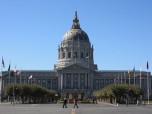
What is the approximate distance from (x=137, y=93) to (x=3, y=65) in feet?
115

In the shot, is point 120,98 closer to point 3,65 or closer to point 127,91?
point 127,91

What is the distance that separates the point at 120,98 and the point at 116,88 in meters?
9.60

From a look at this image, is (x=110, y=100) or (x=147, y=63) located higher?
(x=147, y=63)

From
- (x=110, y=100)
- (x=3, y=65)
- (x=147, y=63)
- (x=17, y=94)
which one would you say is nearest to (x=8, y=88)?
(x=17, y=94)

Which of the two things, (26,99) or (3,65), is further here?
(26,99)

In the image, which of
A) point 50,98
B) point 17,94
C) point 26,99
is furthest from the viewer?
point 50,98

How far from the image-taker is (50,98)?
170375 mm

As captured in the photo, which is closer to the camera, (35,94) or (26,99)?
(35,94)

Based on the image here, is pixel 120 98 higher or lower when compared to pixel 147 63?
lower

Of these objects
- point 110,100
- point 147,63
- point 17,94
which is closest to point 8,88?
point 17,94

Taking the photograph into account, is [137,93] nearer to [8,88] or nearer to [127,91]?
[127,91]

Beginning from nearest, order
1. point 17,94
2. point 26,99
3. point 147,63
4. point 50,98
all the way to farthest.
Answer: point 147,63 → point 17,94 → point 26,99 → point 50,98

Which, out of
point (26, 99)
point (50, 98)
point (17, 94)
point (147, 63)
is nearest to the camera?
point (147, 63)

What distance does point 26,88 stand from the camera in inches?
5049
